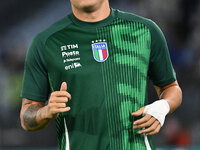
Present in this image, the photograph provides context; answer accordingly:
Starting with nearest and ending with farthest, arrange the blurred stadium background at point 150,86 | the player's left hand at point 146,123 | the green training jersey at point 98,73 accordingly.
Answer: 1. the player's left hand at point 146,123
2. the green training jersey at point 98,73
3. the blurred stadium background at point 150,86

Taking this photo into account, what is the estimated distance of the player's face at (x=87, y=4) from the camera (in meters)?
2.50

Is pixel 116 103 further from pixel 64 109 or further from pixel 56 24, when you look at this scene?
pixel 56 24

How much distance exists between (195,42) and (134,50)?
613 cm

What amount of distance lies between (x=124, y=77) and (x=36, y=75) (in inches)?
19.4

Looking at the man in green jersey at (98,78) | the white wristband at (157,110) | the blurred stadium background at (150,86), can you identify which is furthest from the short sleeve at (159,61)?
the blurred stadium background at (150,86)

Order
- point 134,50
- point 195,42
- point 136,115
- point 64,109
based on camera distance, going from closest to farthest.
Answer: point 64,109 < point 136,115 < point 134,50 < point 195,42

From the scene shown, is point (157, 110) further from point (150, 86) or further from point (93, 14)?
point (150, 86)

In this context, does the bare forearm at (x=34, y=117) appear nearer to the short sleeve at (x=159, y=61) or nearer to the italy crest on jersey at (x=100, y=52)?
the italy crest on jersey at (x=100, y=52)

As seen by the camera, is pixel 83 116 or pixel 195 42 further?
pixel 195 42

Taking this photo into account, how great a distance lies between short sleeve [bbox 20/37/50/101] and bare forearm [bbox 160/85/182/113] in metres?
0.69

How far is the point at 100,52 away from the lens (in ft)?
8.24

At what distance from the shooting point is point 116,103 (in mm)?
2455

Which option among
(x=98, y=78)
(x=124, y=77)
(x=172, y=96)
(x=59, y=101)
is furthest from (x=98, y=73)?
(x=172, y=96)

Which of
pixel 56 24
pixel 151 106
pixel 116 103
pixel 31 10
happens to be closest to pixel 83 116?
pixel 116 103
